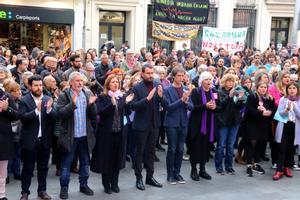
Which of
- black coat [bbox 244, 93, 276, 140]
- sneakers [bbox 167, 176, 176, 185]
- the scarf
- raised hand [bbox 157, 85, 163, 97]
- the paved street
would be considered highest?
raised hand [bbox 157, 85, 163, 97]

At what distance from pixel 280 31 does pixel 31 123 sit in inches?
801

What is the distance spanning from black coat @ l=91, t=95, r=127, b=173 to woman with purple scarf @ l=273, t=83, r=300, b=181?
2836 millimetres

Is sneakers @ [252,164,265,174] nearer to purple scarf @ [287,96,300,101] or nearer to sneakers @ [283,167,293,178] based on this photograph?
sneakers @ [283,167,293,178]

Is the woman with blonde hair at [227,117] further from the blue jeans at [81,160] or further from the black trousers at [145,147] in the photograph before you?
the blue jeans at [81,160]

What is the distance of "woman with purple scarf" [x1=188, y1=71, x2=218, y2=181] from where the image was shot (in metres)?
7.28

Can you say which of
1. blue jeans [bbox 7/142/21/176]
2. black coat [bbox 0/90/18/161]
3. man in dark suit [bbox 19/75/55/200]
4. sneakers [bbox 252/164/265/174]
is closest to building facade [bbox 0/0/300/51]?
sneakers [bbox 252/164/265/174]

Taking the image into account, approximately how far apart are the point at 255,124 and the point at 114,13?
1367 centimetres

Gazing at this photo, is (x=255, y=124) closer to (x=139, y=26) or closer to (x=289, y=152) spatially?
(x=289, y=152)

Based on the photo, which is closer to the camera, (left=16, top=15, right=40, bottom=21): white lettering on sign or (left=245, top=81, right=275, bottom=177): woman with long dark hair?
(left=245, top=81, right=275, bottom=177): woman with long dark hair

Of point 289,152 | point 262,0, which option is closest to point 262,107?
point 289,152

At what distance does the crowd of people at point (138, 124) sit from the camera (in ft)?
20.1

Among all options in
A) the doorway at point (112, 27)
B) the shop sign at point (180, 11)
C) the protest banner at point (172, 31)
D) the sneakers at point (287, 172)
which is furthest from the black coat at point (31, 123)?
the doorway at point (112, 27)

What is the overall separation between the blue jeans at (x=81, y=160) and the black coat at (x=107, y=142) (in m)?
0.15

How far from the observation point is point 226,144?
787 centimetres
